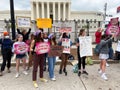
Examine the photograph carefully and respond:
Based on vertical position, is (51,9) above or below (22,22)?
above

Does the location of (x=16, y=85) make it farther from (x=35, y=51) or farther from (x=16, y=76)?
(x=35, y=51)

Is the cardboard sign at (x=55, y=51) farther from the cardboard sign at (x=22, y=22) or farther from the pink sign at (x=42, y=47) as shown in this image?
the cardboard sign at (x=22, y=22)

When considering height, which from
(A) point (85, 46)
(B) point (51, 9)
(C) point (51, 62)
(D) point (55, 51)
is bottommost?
(C) point (51, 62)

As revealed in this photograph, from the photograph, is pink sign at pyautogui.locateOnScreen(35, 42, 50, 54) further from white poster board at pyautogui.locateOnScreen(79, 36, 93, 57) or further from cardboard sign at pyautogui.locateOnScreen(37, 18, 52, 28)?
cardboard sign at pyautogui.locateOnScreen(37, 18, 52, 28)

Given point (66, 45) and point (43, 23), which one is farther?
point (43, 23)

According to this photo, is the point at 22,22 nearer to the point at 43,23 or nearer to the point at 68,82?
the point at 43,23

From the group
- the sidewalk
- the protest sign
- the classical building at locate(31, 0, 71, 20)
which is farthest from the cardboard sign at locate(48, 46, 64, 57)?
the classical building at locate(31, 0, 71, 20)

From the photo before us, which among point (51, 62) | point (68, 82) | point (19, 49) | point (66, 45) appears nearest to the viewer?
point (68, 82)

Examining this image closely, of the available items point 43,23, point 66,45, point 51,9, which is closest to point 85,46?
point 66,45

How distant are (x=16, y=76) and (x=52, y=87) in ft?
5.08

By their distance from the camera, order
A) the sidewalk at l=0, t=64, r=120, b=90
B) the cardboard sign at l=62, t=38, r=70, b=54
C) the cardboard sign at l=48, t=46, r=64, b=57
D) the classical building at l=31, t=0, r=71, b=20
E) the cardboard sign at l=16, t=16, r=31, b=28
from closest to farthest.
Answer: the sidewalk at l=0, t=64, r=120, b=90 → the cardboard sign at l=48, t=46, r=64, b=57 → the cardboard sign at l=62, t=38, r=70, b=54 → the cardboard sign at l=16, t=16, r=31, b=28 → the classical building at l=31, t=0, r=71, b=20

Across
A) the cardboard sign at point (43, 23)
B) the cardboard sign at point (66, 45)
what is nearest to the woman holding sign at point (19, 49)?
the cardboard sign at point (66, 45)

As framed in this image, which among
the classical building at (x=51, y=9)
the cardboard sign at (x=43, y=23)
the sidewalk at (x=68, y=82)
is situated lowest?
A: the sidewalk at (x=68, y=82)

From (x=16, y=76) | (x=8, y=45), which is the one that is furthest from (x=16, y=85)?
(x=8, y=45)
